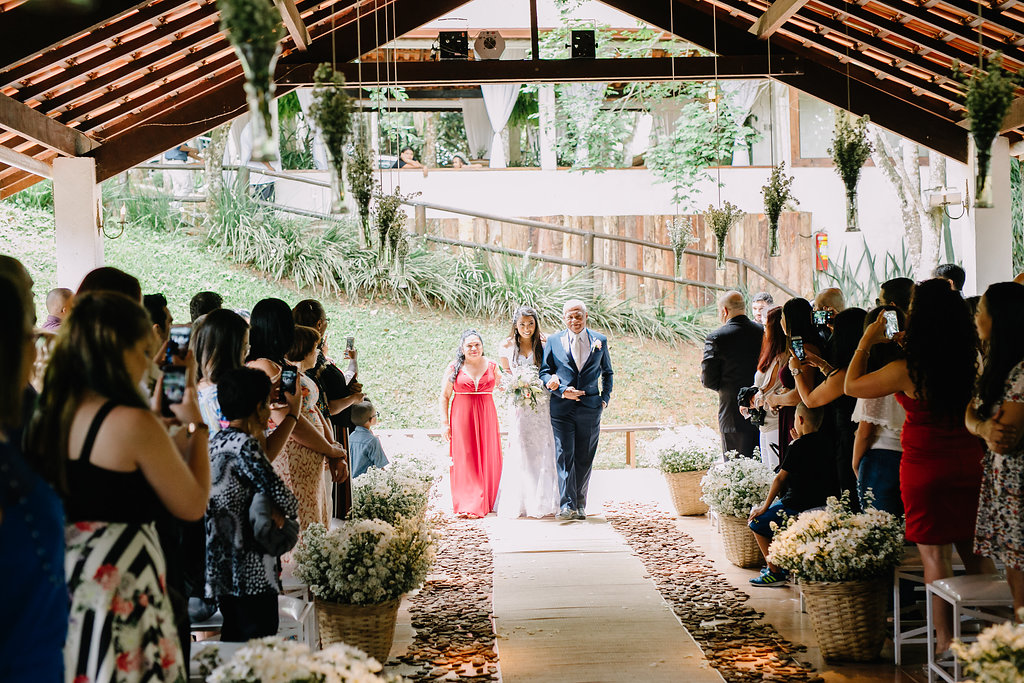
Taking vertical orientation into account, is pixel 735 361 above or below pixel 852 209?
below

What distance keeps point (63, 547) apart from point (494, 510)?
21.1 feet

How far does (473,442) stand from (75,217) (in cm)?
351

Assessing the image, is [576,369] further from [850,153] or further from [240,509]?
[240,509]

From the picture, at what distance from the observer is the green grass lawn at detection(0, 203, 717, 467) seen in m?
12.9

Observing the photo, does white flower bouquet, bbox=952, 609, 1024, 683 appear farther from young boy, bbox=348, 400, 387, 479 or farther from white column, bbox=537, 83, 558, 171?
white column, bbox=537, 83, 558, 171

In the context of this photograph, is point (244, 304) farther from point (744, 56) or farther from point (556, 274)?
point (744, 56)

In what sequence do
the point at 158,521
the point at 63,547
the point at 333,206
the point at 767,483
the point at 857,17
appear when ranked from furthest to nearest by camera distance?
the point at 857,17, the point at 767,483, the point at 333,206, the point at 158,521, the point at 63,547

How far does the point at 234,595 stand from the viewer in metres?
3.23

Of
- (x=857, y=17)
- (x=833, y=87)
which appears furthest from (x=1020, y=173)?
(x=857, y=17)

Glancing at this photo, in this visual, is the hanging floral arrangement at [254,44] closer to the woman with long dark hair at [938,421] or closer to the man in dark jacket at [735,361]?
the woman with long dark hair at [938,421]

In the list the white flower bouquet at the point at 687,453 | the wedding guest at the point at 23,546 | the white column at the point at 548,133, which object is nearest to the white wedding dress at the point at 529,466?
the white flower bouquet at the point at 687,453

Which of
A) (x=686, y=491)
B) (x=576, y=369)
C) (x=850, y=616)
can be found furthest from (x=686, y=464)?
(x=850, y=616)

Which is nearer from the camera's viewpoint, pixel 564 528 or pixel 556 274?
pixel 564 528

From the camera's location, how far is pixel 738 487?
19.3 feet
